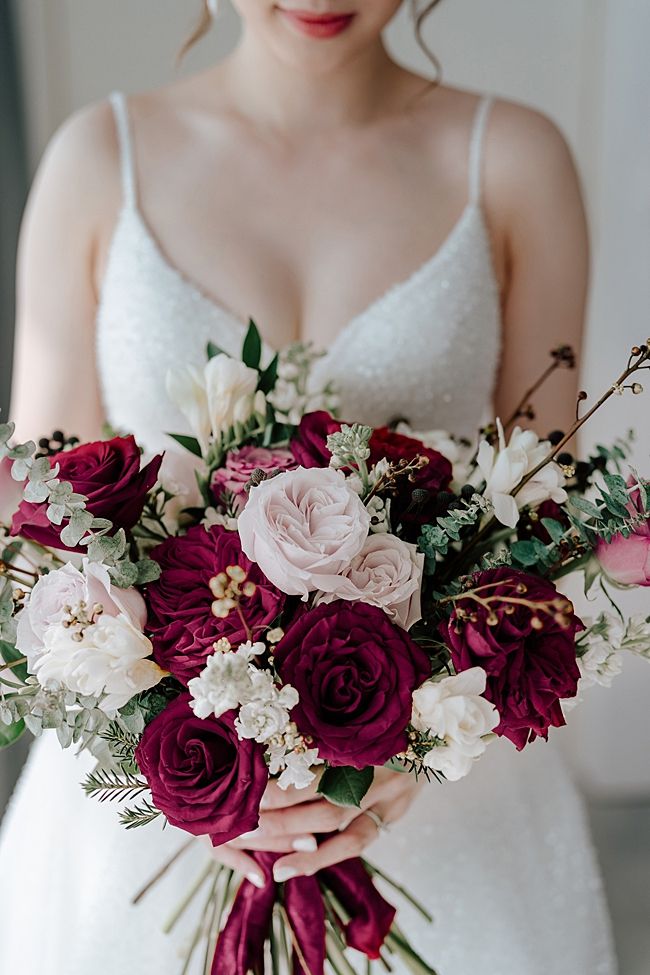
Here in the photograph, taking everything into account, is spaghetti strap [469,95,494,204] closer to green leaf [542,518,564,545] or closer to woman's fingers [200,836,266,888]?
green leaf [542,518,564,545]

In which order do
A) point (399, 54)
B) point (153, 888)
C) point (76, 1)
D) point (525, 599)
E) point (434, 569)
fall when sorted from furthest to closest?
point (399, 54) → point (76, 1) → point (153, 888) → point (434, 569) → point (525, 599)

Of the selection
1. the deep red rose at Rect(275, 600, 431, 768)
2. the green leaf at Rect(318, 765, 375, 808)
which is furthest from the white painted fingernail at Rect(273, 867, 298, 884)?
the deep red rose at Rect(275, 600, 431, 768)

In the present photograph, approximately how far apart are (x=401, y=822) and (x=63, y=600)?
0.64 meters

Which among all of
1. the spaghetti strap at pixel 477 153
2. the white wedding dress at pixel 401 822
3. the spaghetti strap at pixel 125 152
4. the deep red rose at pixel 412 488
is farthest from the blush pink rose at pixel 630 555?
the spaghetti strap at pixel 125 152

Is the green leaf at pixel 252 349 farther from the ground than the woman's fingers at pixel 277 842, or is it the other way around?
the green leaf at pixel 252 349

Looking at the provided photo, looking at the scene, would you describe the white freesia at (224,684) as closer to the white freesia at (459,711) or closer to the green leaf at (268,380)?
the white freesia at (459,711)

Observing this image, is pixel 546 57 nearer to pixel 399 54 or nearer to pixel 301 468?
pixel 399 54

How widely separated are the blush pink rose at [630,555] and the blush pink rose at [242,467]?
27 cm

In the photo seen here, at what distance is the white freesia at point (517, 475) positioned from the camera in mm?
750

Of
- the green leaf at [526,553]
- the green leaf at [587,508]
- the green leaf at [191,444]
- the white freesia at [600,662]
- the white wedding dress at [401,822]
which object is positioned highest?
the green leaf at [587,508]

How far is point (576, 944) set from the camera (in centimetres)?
118

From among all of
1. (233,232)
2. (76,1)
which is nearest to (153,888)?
(233,232)

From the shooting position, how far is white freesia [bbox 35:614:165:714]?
0.67 meters

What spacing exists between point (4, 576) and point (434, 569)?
351mm
